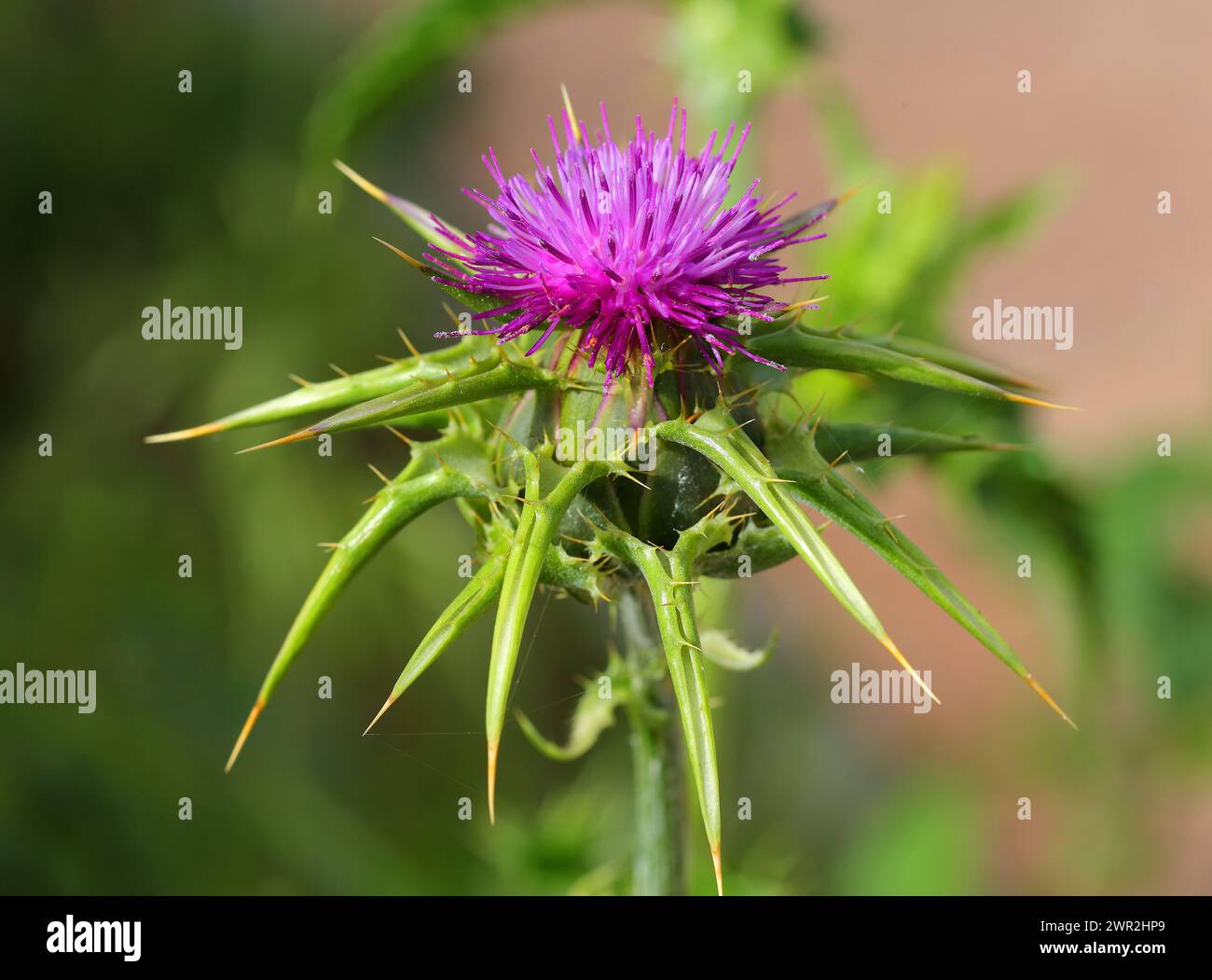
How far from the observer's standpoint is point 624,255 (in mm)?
1504

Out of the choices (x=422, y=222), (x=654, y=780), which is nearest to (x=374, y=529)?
(x=422, y=222)

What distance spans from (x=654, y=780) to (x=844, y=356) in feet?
2.87

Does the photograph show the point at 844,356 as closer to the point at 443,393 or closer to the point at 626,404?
the point at 626,404

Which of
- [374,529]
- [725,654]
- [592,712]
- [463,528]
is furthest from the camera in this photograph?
[463,528]

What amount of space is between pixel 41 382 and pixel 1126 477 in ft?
15.7

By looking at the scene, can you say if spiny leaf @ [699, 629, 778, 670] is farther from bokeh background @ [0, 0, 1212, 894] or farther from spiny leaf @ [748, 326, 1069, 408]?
spiny leaf @ [748, 326, 1069, 408]

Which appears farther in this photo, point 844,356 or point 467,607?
point 844,356

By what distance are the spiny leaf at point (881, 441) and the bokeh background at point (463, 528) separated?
0.15m

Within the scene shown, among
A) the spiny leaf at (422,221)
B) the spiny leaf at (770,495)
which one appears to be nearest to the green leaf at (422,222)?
the spiny leaf at (422,221)

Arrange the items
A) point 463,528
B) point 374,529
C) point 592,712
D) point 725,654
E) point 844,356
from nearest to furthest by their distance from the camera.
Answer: point 374,529 < point 844,356 < point 725,654 < point 592,712 < point 463,528

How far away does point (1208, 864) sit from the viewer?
5.78 m

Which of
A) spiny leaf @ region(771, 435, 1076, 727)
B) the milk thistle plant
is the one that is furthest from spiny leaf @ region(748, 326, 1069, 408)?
spiny leaf @ region(771, 435, 1076, 727)

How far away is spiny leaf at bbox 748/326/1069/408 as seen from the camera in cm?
152
